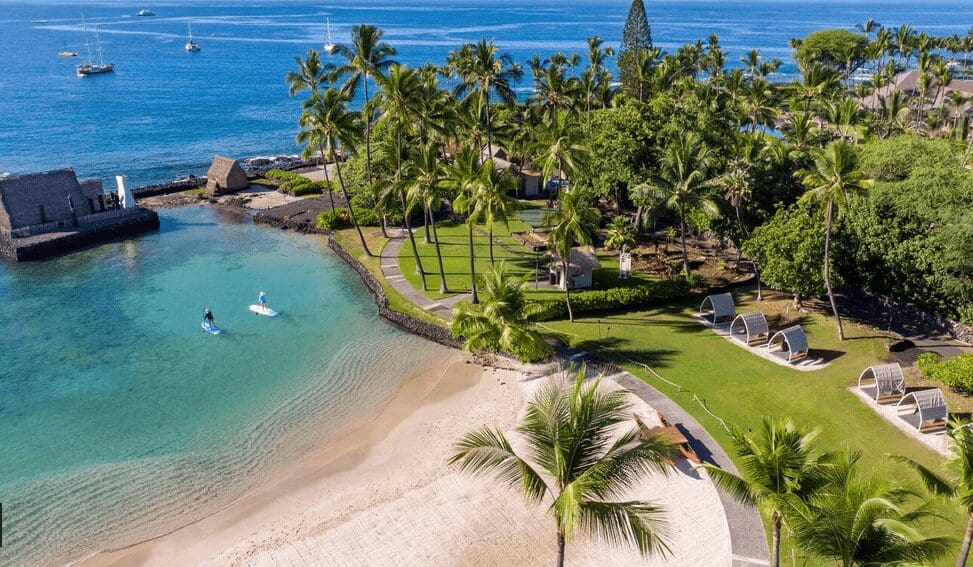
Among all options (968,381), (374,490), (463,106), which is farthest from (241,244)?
(968,381)

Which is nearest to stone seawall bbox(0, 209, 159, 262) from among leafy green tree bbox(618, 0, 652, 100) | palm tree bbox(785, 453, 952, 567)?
palm tree bbox(785, 453, 952, 567)

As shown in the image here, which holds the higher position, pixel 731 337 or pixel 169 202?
pixel 169 202

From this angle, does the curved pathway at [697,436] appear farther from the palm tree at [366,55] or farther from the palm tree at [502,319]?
the palm tree at [366,55]

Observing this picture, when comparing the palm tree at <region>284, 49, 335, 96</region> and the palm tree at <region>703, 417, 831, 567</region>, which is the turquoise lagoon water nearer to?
the palm tree at <region>284, 49, 335, 96</region>

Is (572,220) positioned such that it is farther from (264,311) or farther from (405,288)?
(264,311)

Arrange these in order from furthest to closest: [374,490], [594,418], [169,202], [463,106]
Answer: [169,202] → [463,106] → [374,490] → [594,418]

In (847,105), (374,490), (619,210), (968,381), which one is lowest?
(374,490)

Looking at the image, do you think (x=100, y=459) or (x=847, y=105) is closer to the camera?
(x=100, y=459)

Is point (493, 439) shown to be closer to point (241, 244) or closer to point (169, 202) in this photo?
point (241, 244)
